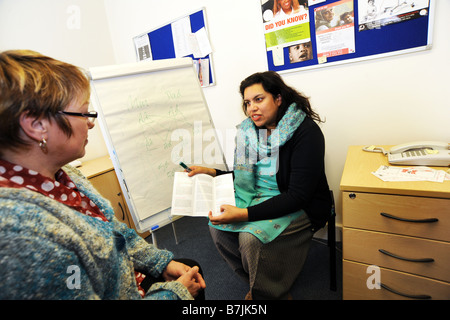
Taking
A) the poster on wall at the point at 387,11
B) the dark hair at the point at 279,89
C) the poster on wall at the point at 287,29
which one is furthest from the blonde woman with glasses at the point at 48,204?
the poster on wall at the point at 387,11

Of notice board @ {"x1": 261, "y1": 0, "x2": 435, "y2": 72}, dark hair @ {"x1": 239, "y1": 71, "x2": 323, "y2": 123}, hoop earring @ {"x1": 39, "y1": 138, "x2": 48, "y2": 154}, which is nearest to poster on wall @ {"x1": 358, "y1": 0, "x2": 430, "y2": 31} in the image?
notice board @ {"x1": 261, "y1": 0, "x2": 435, "y2": 72}

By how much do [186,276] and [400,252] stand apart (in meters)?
0.85

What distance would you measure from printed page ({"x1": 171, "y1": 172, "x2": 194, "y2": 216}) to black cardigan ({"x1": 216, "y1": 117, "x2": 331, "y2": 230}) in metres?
0.29

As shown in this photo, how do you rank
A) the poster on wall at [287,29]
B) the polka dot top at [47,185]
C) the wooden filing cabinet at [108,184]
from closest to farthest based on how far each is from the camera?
the polka dot top at [47,185]
the poster on wall at [287,29]
the wooden filing cabinet at [108,184]

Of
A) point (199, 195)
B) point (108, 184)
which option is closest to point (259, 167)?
point (199, 195)

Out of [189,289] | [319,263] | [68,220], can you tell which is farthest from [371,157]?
[68,220]

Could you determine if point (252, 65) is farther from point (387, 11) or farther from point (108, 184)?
point (108, 184)

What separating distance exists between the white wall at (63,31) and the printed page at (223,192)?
160cm

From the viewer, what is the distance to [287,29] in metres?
1.44

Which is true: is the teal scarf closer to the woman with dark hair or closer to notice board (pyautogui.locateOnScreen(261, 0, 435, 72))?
the woman with dark hair

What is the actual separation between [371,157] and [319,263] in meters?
0.78

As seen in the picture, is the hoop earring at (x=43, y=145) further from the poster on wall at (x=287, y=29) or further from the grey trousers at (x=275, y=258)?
the poster on wall at (x=287, y=29)

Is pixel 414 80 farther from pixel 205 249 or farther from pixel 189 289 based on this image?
pixel 205 249

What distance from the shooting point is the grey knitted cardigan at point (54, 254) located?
1.38 feet
